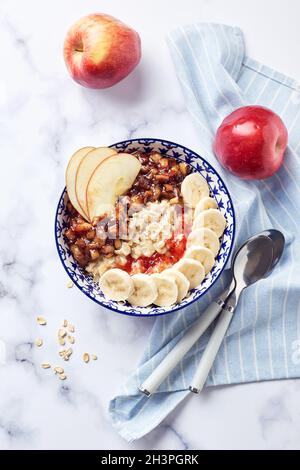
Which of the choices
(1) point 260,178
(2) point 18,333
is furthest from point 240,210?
(2) point 18,333

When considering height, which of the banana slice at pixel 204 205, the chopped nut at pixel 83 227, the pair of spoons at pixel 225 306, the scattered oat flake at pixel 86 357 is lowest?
the scattered oat flake at pixel 86 357

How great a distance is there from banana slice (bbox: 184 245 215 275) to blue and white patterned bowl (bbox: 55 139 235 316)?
Result: 0.08 ft

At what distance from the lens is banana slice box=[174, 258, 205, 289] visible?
183 cm

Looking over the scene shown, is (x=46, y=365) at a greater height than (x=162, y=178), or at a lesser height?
lesser

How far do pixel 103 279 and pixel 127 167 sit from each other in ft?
1.08

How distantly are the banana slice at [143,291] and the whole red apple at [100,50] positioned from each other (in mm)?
612

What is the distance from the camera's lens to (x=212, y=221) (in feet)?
6.11

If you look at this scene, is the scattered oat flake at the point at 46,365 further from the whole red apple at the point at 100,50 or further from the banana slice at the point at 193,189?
the whole red apple at the point at 100,50

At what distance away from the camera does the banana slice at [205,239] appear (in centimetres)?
184

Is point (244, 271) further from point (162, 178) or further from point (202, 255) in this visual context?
point (162, 178)

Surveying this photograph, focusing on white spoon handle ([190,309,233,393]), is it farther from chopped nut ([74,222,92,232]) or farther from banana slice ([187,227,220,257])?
chopped nut ([74,222,92,232])

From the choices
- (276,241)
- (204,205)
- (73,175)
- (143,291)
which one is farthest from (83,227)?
(276,241)

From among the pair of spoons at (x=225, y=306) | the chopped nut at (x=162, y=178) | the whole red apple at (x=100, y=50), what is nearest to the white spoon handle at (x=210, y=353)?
the pair of spoons at (x=225, y=306)

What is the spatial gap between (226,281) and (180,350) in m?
0.25
